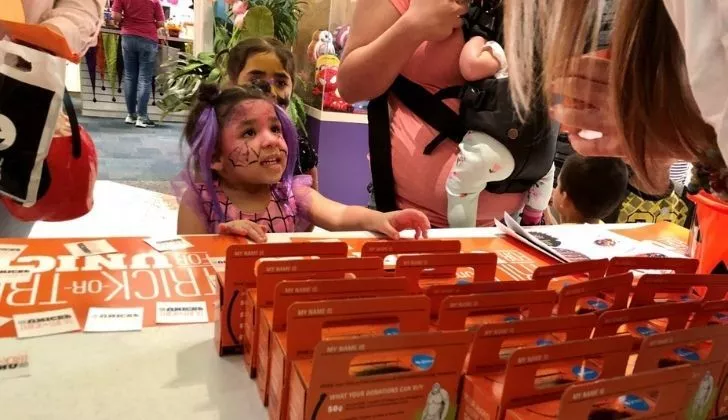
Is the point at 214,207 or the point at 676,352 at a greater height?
the point at 676,352

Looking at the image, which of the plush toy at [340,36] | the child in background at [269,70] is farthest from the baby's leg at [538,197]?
the plush toy at [340,36]

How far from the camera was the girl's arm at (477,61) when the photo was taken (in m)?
1.20

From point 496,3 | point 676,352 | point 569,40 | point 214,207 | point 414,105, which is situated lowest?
point 214,207

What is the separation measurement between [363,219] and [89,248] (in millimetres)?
555

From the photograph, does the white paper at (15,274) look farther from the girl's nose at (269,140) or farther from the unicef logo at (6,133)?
the girl's nose at (269,140)

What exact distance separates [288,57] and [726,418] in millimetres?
1720

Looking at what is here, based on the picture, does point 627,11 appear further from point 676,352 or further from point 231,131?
point 231,131

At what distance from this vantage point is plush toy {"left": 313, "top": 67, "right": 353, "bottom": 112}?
3.39 m

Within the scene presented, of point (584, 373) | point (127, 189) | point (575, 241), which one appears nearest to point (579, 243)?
point (575, 241)

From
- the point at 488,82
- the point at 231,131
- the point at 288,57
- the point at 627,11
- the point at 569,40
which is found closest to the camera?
the point at 627,11

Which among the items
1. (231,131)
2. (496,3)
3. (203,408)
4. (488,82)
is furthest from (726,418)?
(231,131)

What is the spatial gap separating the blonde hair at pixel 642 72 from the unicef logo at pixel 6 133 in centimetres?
74

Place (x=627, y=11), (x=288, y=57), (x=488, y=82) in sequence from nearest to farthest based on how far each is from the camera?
1. (x=627, y=11)
2. (x=488, y=82)
3. (x=288, y=57)

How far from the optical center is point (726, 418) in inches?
25.3
